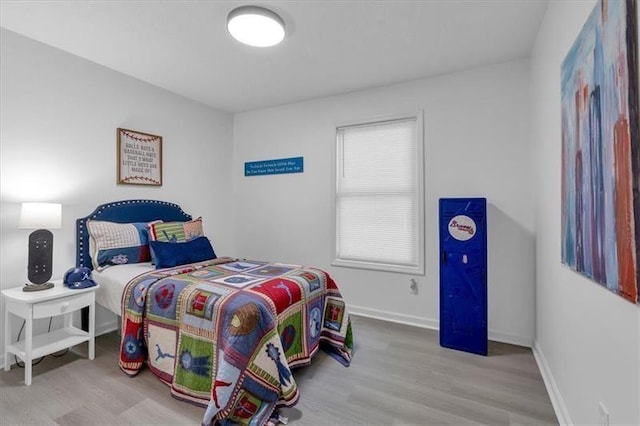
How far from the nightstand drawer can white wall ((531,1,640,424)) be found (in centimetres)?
318

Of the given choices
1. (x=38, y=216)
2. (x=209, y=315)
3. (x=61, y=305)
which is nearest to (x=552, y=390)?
(x=209, y=315)

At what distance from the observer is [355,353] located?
2.58 metres

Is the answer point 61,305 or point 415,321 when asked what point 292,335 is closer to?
point 415,321

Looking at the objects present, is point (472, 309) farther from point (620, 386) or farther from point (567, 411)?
point (620, 386)

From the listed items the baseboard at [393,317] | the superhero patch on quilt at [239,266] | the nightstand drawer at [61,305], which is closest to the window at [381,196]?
the baseboard at [393,317]

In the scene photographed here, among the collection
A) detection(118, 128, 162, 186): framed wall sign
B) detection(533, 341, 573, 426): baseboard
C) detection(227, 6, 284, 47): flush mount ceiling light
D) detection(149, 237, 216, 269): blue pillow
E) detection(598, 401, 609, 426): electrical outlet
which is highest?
detection(227, 6, 284, 47): flush mount ceiling light

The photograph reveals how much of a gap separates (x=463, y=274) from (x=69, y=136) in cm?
370

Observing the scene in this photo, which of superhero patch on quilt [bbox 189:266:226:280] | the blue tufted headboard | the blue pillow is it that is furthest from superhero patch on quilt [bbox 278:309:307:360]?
the blue tufted headboard

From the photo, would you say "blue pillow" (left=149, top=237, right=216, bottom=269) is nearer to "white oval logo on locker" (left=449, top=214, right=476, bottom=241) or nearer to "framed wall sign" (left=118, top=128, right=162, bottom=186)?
"framed wall sign" (left=118, top=128, right=162, bottom=186)

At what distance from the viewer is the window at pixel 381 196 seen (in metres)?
3.26

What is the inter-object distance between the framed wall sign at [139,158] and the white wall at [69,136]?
0.23ft

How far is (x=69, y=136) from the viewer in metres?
2.74

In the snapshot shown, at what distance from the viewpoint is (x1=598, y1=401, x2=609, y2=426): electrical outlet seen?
3.88 ft

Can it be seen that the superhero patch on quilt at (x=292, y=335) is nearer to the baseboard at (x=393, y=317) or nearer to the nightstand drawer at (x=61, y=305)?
the baseboard at (x=393, y=317)
